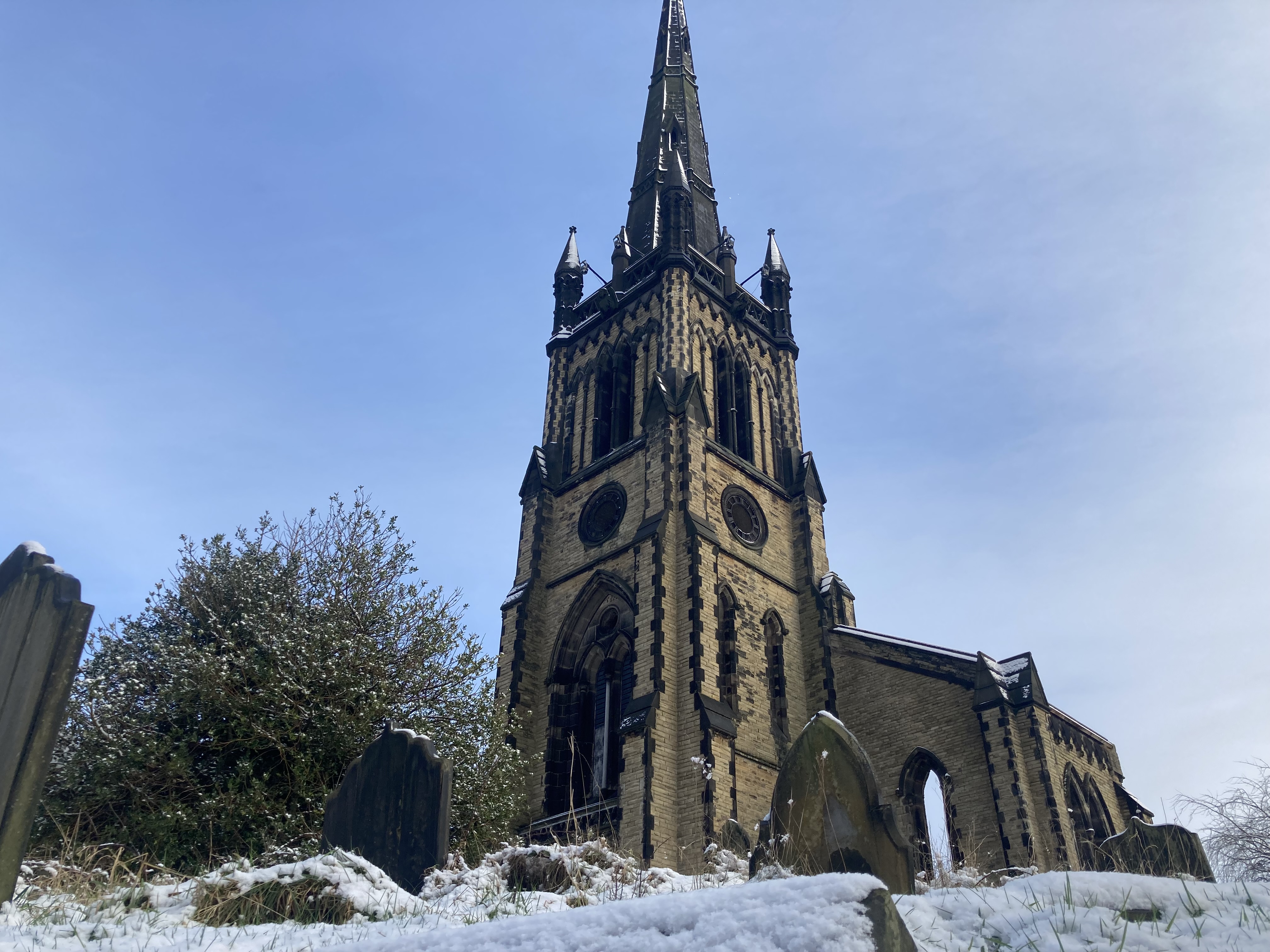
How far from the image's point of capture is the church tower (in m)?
18.6

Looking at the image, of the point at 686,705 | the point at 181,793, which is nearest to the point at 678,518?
the point at 686,705

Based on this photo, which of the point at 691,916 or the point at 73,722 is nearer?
the point at 691,916

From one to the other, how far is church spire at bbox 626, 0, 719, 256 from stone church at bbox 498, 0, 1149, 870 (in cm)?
218

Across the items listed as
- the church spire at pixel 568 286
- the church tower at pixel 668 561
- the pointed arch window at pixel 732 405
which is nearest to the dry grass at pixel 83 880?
the church tower at pixel 668 561

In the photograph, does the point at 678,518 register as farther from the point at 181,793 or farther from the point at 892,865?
the point at 892,865

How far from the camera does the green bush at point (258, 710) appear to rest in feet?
40.9

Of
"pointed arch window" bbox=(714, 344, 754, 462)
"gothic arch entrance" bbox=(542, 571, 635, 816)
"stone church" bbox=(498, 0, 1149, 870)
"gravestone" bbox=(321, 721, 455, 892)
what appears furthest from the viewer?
"pointed arch window" bbox=(714, 344, 754, 462)

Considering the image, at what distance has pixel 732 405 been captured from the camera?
26.8m

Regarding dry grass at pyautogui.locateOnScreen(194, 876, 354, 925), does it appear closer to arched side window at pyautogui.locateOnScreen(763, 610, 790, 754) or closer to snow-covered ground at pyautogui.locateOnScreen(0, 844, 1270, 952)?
snow-covered ground at pyautogui.locateOnScreen(0, 844, 1270, 952)

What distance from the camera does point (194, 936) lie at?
16.8ft

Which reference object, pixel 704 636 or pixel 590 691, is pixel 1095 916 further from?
pixel 590 691

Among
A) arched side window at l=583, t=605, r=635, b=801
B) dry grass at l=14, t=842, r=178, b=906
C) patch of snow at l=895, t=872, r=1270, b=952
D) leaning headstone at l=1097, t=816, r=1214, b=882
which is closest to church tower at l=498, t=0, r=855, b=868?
arched side window at l=583, t=605, r=635, b=801

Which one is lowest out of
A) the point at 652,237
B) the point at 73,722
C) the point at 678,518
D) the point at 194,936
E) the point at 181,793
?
the point at 194,936

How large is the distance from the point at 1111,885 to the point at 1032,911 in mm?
515
